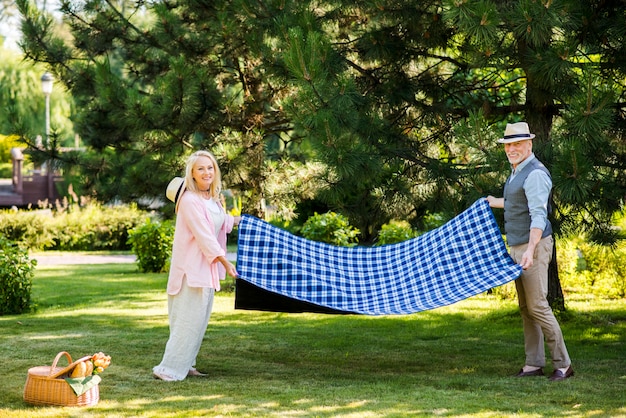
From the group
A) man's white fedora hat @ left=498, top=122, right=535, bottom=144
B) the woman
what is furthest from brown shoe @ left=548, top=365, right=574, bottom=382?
the woman

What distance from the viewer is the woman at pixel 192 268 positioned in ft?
17.3

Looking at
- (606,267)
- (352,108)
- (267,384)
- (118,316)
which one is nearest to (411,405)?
(267,384)

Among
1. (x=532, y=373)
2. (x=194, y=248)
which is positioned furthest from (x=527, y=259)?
(x=194, y=248)

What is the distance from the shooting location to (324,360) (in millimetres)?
6312

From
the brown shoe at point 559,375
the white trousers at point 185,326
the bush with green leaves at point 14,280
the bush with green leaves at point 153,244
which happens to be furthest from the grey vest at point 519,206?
the bush with green leaves at point 153,244

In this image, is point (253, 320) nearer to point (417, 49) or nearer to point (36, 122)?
point (417, 49)

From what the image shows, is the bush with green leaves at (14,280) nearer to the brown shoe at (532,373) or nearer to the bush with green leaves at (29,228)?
the brown shoe at (532,373)

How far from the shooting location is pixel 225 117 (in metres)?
8.58

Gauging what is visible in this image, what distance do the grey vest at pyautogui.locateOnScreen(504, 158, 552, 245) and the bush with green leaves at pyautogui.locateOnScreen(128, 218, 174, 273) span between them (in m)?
7.03

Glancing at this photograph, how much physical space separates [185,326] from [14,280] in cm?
385

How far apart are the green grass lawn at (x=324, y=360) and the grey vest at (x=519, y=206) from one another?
2.93ft

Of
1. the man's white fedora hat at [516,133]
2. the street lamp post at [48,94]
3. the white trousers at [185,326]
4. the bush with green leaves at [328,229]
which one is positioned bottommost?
the white trousers at [185,326]

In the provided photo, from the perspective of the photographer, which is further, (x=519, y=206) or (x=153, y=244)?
(x=153, y=244)

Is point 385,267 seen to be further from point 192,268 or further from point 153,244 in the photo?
point 153,244
